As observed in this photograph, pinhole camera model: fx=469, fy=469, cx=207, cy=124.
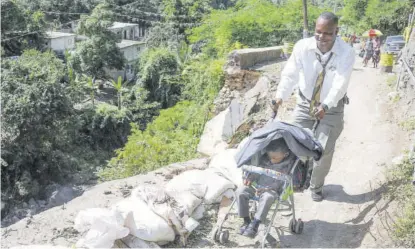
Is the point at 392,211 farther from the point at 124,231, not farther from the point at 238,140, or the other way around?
the point at 238,140

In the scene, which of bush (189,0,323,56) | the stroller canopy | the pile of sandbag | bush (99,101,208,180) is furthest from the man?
bush (189,0,323,56)

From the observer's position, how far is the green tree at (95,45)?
29.0 meters

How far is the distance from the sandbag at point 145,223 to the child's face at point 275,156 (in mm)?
1107

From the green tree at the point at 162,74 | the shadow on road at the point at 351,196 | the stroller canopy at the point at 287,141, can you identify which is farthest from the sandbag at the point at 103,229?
the green tree at the point at 162,74

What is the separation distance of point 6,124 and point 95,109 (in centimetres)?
803

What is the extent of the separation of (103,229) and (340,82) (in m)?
2.49

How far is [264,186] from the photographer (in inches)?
164

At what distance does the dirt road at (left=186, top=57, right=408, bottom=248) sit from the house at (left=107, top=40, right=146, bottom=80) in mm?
28395

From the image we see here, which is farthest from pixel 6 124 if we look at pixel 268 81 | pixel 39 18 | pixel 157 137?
pixel 39 18

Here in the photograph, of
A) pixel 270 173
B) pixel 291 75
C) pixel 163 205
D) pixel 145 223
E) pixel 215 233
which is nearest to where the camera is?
pixel 270 173

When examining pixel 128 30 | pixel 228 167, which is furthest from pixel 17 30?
pixel 228 167

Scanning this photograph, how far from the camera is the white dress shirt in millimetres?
4375

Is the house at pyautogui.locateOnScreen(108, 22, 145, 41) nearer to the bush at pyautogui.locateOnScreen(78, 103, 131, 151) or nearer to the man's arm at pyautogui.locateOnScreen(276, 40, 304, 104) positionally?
the bush at pyautogui.locateOnScreen(78, 103, 131, 151)

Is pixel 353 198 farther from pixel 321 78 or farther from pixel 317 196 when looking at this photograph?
pixel 321 78
